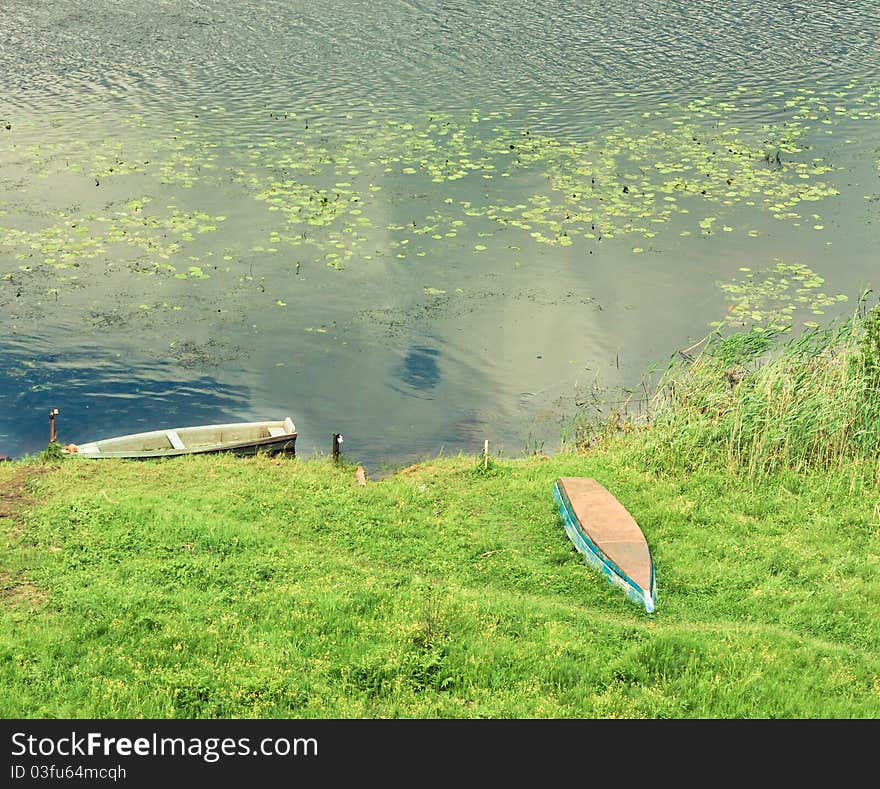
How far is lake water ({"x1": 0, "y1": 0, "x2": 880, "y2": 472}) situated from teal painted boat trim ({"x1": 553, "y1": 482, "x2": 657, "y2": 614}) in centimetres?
515

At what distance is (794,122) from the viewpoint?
1571 inches

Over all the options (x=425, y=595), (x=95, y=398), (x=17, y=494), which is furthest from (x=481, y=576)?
(x=95, y=398)

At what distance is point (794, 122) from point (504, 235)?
14.3m

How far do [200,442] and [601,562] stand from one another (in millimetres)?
10516

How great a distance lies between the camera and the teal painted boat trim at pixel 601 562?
16547 mm

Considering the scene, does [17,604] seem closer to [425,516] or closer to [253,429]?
[425,516]

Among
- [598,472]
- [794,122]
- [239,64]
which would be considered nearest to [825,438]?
[598,472]

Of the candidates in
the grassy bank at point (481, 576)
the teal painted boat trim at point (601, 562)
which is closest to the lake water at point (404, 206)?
the grassy bank at point (481, 576)

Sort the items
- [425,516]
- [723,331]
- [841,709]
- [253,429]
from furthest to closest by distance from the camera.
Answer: [723,331] → [253,429] → [425,516] → [841,709]

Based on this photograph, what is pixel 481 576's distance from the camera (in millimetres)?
17641

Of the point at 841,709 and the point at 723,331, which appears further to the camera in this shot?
the point at 723,331

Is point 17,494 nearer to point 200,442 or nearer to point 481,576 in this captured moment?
point 200,442

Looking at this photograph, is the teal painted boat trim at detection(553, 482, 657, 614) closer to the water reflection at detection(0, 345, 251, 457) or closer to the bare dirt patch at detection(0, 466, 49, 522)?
the water reflection at detection(0, 345, 251, 457)

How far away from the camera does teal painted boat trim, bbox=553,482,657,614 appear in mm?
16547
